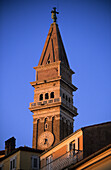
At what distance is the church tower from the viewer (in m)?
80.7

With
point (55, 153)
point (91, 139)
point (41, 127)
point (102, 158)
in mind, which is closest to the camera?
point (102, 158)

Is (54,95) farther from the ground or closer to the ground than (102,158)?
farther from the ground

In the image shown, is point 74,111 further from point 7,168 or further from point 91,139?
point 91,139

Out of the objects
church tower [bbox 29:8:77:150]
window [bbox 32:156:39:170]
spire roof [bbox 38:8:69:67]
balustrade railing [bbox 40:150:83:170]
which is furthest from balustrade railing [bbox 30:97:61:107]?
balustrade railing [bbox 40:150:83:170]

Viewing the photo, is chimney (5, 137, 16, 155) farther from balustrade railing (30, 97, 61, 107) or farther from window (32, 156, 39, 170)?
balustrade railing (30, 97, 61, 107)

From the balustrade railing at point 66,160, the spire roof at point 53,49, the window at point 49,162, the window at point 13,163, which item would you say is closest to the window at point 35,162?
the window at point 13,163

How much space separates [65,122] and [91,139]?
5023cm

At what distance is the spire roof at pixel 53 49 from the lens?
8888 cm

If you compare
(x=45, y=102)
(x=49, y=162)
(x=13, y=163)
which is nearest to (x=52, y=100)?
(x=45, y=102)

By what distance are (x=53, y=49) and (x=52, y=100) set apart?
12.2 m

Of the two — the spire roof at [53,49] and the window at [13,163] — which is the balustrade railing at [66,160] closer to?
the window at [13,163]

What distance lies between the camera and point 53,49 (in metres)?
90.2

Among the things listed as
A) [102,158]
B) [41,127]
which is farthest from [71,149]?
[41,127]

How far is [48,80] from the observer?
8450 centimetres
